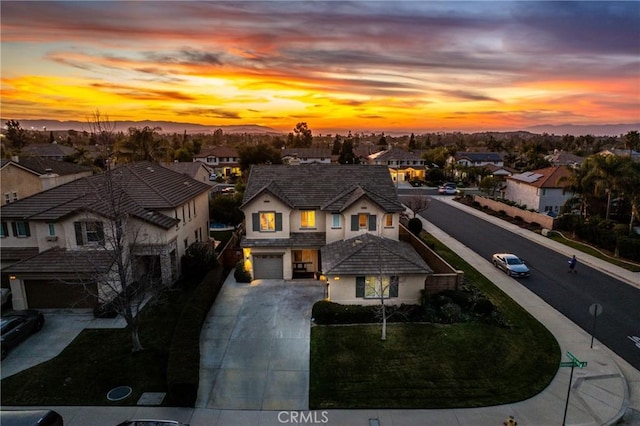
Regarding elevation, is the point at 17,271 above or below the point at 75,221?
below

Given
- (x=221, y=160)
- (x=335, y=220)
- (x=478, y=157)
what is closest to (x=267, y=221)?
(x=335, y=220)

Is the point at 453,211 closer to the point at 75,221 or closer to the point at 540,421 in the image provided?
the point at 540,421

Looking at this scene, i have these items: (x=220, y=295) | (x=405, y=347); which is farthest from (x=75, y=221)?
(x=405, y=347)

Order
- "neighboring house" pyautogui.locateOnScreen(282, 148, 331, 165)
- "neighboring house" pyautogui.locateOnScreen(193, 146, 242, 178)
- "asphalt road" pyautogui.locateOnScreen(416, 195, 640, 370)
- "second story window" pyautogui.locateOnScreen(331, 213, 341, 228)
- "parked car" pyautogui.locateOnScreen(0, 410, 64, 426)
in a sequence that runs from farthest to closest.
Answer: "neighboring house" pyautogui.locateOnScreen(282, 148, 331, 165) → "neighboring house" pyautogui.locateOnScreen(193, 146, 242, 178) → "second story window" pyautogui.locateOnScreen(331, 213, 341, 228) → "asphalt road" pyautogui.locateOnScreen(416, 195, 640, 370) → "parked car" pyautogui.locateOnScreen(0, 410, 64, 426)

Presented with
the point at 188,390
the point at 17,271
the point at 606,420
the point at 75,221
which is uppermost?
the point at 75,221

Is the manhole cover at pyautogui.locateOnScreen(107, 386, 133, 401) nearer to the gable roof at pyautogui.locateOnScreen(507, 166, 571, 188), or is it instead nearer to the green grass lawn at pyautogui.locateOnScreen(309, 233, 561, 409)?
the green grass lawn at pyautogui.locateOnScreen(309, 233, 561, 409)

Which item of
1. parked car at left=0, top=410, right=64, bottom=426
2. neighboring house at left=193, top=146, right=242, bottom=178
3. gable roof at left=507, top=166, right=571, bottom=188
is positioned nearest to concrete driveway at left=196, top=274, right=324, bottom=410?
parked car at left=0, top=410, right=64, bottom=426

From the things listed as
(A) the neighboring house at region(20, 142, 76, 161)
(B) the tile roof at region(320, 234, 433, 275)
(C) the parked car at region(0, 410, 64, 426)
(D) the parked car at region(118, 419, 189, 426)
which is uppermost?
(A) the neighboring house at region(20, 142, 76, 161)

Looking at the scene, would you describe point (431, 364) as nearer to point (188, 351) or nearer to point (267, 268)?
point (188, 351)
